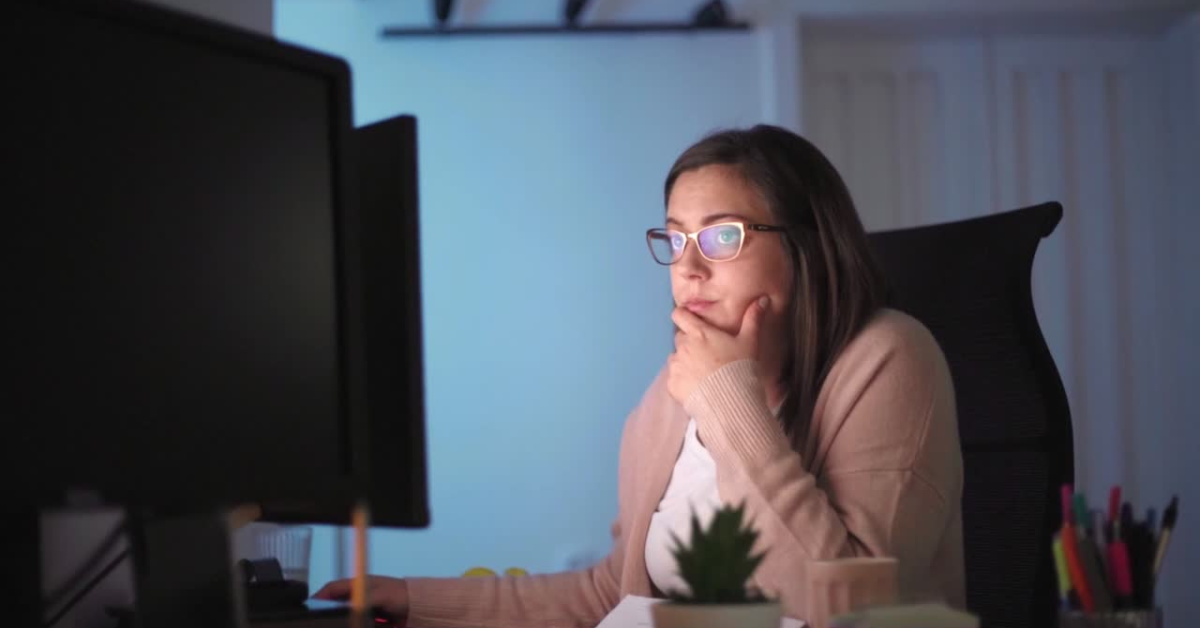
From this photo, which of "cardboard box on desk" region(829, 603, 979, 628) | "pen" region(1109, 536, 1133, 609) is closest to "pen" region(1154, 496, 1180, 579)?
"pen" region(1109, 536, 1133, 609)

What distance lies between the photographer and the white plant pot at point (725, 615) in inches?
30.2

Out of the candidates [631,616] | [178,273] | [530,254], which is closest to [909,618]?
[631,616]

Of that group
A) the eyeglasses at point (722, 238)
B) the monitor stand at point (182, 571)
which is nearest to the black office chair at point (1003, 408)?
the eyeglasses at point (722, 238)

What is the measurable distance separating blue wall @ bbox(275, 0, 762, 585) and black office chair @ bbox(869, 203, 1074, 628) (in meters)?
1.66

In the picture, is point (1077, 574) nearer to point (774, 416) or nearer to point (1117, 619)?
point (1117, 619)

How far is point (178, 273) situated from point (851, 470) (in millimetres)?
800

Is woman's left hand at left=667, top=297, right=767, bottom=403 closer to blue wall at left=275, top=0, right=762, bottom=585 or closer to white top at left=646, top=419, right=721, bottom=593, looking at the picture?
white top at left=646, top=419, right=721, bottom=593

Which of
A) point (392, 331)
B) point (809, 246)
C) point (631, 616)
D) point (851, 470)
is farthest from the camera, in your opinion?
point (809, 246)

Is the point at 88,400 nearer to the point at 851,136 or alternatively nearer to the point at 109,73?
the point at 109,73

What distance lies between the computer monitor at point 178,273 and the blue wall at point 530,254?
2285 mm

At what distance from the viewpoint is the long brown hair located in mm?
1515

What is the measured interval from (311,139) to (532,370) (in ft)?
7.69

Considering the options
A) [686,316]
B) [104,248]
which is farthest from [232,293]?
[686,316]

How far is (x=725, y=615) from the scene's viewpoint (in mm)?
768
